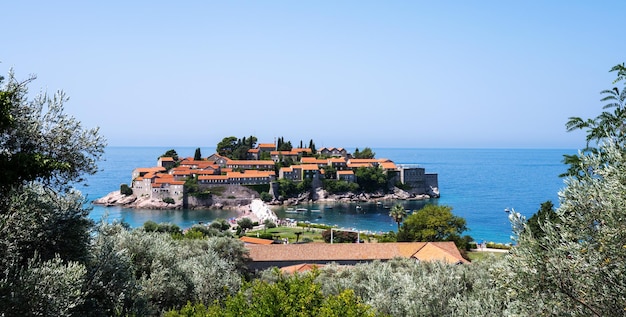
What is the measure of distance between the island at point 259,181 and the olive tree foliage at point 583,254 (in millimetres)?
79155

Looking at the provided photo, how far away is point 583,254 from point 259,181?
88.2 meters

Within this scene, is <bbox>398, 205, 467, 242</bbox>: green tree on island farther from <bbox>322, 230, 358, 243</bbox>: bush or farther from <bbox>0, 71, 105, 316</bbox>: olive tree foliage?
<bbox>0, 71, 105, 316</bbox>: olive tree foliage

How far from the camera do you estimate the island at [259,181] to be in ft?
283

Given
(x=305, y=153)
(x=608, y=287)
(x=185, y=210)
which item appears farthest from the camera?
(x=305, y=153)

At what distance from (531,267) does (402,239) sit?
37.1 metres

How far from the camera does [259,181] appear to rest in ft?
303

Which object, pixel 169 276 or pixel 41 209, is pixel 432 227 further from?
pixel 41 209

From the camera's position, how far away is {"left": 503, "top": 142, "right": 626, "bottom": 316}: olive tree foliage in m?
5.18

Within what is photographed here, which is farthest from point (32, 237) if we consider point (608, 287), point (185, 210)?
point (185, 210)

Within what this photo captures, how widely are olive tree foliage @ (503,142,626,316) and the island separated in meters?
79.2

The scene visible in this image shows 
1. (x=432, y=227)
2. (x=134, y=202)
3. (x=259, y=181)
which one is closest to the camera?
(x=432, y=227)

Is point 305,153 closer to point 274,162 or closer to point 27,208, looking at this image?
point 274,162

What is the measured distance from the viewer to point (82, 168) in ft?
30.3

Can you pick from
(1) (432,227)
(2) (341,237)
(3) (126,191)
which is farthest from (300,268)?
(3) (126,191)
